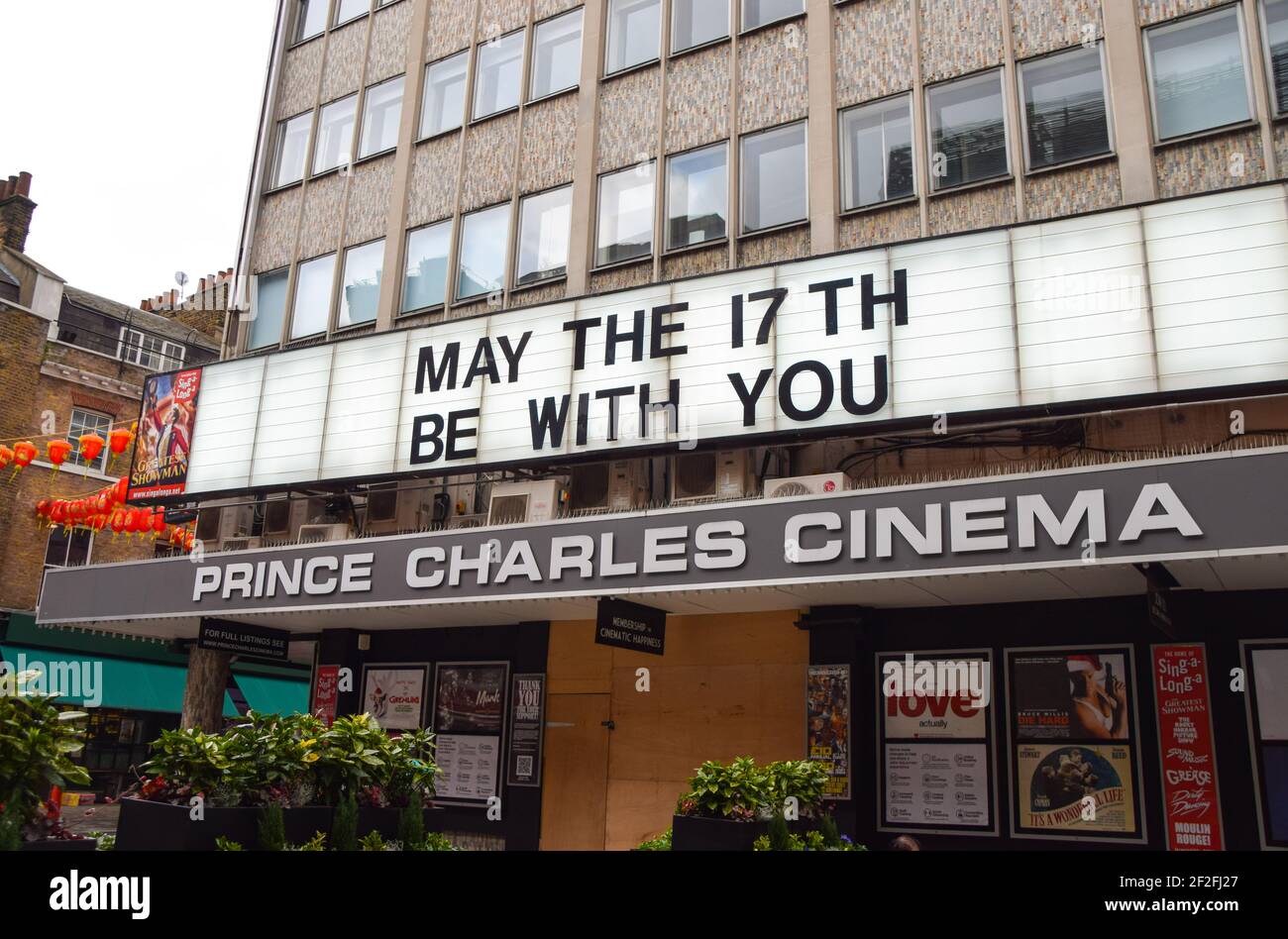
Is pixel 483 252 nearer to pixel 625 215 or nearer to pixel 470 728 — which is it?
pixel 625 215

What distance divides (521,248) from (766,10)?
5.49 meters

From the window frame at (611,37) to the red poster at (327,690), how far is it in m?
11.3

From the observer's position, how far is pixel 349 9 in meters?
22.5

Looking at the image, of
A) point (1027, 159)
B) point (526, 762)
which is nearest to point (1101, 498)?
point (1027, 159)

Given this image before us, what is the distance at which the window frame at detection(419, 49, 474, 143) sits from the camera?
770 inches

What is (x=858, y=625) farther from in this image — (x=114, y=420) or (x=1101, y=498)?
(x=114, y=420)

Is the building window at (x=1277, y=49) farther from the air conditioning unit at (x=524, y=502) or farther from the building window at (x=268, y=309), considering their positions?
the building window at (x=268, y=309)

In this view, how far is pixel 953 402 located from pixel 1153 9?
19.1 feet

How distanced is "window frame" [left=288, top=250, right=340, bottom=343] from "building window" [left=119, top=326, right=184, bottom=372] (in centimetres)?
1589

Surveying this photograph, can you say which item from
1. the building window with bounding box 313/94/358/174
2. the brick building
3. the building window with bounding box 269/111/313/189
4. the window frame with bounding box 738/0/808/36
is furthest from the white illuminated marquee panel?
the building window with bounding box 269/111/313/189

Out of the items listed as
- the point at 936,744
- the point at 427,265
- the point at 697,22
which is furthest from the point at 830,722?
the point at 697,22

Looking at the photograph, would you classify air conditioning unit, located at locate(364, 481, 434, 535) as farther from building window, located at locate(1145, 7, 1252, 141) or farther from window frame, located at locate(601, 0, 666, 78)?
building window, located at locate(1145, 7, 1252, 141)

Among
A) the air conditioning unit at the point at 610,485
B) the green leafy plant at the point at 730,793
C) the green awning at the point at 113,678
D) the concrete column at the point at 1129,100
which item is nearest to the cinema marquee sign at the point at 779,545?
the air conditioning unit at the point at 610,485

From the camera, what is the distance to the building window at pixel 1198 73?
1271 cm
